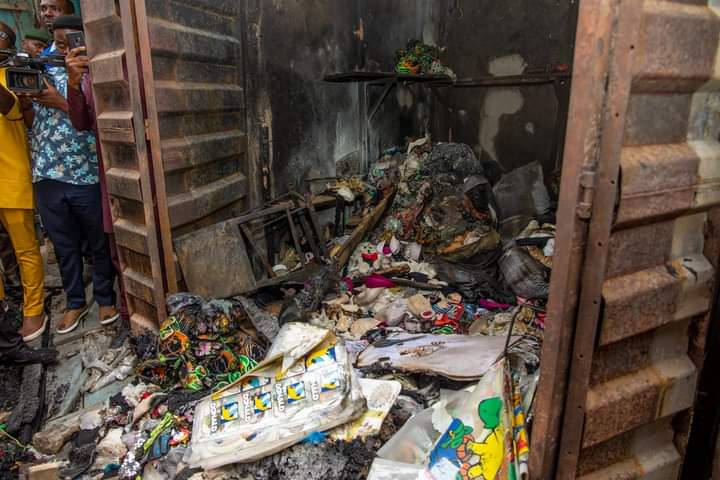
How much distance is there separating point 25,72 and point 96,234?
1148 millimetres

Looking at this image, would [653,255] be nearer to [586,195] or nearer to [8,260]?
[586,195]

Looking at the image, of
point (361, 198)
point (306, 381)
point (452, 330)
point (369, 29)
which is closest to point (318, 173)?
point (361, 198)

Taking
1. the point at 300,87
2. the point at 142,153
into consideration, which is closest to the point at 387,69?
the point at 300,87

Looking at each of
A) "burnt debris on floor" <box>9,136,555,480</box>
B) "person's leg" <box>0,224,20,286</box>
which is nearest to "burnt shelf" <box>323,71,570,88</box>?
"burnt debris on floor" <box>9,136,555,480</box>

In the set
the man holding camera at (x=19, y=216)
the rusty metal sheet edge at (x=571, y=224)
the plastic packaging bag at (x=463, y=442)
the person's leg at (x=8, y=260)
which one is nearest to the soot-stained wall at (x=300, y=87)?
the man holding camera at (x=19, y=216)

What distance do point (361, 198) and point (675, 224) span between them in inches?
161

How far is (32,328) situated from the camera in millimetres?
3480

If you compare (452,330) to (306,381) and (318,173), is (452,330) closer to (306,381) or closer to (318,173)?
(306,381)

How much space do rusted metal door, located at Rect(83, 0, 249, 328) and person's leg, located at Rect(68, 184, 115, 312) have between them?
322 mm

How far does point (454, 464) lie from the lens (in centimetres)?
164

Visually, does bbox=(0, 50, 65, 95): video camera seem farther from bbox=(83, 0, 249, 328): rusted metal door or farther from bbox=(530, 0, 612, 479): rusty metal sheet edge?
bbox=(530, 0, 612, 479): rusty metal sheet edge

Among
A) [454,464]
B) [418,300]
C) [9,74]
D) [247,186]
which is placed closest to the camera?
[454,464]

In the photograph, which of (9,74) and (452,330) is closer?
(9,74)

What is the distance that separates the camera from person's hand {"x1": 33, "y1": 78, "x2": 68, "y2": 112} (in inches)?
119
